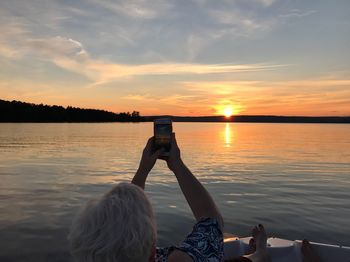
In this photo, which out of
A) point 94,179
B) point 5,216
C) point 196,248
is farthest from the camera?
point 94,179

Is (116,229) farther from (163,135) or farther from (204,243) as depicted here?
(163,135)

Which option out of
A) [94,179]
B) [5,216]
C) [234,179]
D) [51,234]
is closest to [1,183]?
[94,179]

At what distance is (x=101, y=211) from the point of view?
196 centimetres

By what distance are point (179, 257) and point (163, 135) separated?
899 millimetres

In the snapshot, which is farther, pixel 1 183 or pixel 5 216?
pixel 1 183

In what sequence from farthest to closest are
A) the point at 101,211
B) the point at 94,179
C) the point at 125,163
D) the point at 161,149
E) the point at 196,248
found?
the point at 125,163
the point at 94,179
the point at 161,149
the point at 196,248
the point at 101,211

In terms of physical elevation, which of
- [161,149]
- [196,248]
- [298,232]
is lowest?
[298,232]

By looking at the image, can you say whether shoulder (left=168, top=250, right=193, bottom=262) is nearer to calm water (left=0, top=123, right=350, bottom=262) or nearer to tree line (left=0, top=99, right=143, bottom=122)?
calm water (left=0, top=123, right=350, bottom=262)

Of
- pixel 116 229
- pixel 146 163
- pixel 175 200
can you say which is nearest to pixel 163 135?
pixel 146 163

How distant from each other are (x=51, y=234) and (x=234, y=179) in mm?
11272

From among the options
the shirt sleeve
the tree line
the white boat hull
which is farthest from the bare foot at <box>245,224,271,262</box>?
the tree line

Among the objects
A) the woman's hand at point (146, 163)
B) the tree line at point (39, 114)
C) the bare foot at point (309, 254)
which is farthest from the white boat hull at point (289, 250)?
the tree line at point (39, 114)

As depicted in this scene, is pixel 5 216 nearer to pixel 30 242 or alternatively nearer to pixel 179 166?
pixel 30 242

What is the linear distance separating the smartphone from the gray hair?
89cm
